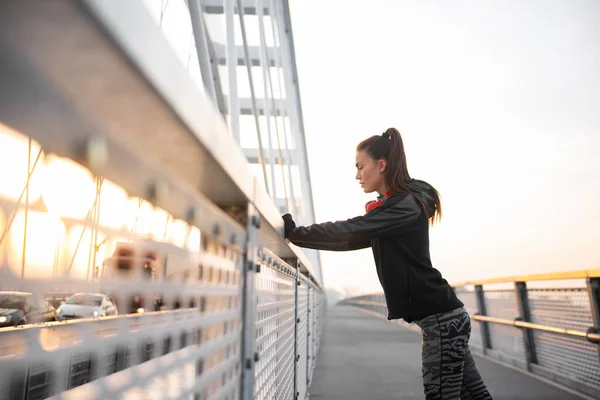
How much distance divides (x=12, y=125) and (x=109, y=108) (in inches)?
6.4

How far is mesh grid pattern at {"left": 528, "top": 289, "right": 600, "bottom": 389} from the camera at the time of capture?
4953mm

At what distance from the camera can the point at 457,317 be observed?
2.25 meters

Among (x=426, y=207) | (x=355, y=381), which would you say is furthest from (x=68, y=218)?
(x=355, y=381)

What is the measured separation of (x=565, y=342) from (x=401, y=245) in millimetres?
4220

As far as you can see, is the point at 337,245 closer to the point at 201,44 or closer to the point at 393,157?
the point at 393,157

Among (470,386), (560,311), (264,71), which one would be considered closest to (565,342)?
(560,311)

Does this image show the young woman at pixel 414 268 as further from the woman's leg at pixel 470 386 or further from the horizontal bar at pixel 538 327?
the horizontal bar at pixel 538 327

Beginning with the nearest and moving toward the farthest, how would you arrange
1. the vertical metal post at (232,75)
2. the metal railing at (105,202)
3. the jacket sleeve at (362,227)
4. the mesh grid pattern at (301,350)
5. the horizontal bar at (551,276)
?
the metal railing at (105,202)
the jacket sleeve at (362,227)
the mesh grid pattern at (301,350)
the vertical metal post at (232,75)
the horizontal bar at (551,276)

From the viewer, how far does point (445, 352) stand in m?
2.21

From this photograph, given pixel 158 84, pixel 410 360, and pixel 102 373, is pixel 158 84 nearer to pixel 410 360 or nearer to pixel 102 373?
pixel 102 373

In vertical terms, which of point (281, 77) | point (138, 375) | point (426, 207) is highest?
point (281, 77)

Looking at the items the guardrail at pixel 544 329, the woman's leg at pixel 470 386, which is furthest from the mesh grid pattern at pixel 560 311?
the woman's leg at pixel 470 386

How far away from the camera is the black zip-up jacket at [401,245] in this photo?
2094 millimetres

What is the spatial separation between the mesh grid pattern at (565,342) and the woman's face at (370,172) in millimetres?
3669
